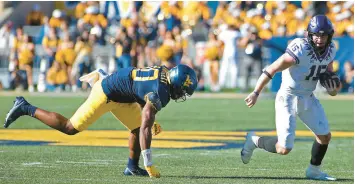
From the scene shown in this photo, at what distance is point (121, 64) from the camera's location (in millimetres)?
21078

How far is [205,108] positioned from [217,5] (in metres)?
8.03

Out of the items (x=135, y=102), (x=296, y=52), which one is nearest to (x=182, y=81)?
(x=135, y=102)

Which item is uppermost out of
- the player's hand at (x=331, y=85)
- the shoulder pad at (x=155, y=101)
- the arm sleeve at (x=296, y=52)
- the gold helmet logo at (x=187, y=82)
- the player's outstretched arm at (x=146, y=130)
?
the arm sleeve at (x=296, y=52)

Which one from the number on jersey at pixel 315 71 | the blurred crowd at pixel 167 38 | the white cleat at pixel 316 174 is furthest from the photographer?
the blurred crowd at pixel 167 38

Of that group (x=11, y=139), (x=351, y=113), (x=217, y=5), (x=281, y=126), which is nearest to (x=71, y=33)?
(x=217, y=5)

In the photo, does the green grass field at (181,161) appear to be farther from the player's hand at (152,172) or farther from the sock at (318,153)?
the sock at (318,153)

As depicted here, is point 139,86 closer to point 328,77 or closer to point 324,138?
point 328,77

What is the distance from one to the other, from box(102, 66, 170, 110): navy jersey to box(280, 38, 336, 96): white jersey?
1052mm

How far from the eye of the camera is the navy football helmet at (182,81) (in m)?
6.95

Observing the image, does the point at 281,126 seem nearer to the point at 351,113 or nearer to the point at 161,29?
the point at 351,113

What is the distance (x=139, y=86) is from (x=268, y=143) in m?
1.32

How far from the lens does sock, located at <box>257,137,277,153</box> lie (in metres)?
7.62

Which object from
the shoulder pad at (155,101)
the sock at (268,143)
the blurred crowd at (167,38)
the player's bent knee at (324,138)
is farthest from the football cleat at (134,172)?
the blurred crowd at (167,38)

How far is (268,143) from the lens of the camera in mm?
7688
